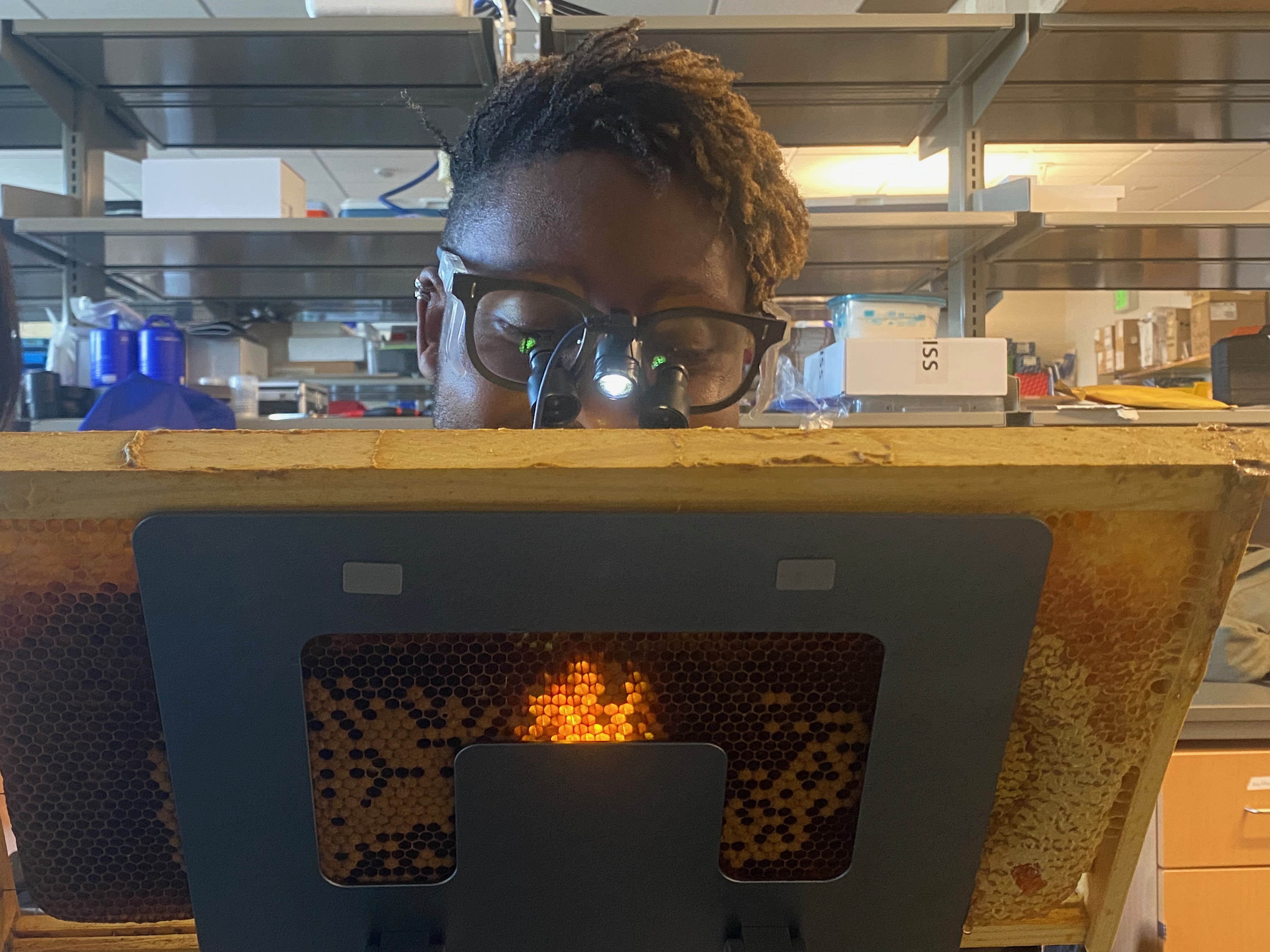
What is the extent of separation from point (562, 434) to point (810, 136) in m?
2.25

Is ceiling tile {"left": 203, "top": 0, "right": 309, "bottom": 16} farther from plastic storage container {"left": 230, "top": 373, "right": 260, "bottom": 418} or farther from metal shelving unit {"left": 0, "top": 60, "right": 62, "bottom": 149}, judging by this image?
plastic storage container {"left": 230, "top": 373, "right": 260, "bottom": 418}

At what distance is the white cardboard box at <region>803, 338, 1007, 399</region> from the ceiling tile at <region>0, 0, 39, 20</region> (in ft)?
12.5

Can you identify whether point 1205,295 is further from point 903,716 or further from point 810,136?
point 903,716

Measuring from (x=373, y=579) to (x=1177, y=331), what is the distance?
5247mm

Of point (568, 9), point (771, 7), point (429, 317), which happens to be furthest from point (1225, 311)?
point (429, 317)

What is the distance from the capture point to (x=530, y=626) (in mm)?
268

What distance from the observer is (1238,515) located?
269 millimetres

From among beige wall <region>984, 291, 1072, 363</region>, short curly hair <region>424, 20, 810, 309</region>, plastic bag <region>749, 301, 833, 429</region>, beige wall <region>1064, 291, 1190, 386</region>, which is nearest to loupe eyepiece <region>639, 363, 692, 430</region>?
short curly hair <region>424, 20, 810, 309</region>

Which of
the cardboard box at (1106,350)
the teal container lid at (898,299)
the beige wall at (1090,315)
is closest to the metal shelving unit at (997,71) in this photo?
the teal container lid at (898,299)

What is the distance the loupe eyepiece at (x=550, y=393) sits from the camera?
0.58 m

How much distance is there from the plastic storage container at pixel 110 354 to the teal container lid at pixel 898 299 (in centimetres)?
188

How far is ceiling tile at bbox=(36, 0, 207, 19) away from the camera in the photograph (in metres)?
3.35

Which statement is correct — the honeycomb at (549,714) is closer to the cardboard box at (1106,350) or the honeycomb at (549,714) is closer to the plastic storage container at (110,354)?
the plastic storage container at (110,354)

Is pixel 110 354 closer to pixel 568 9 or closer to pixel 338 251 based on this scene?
pixel 338 251
